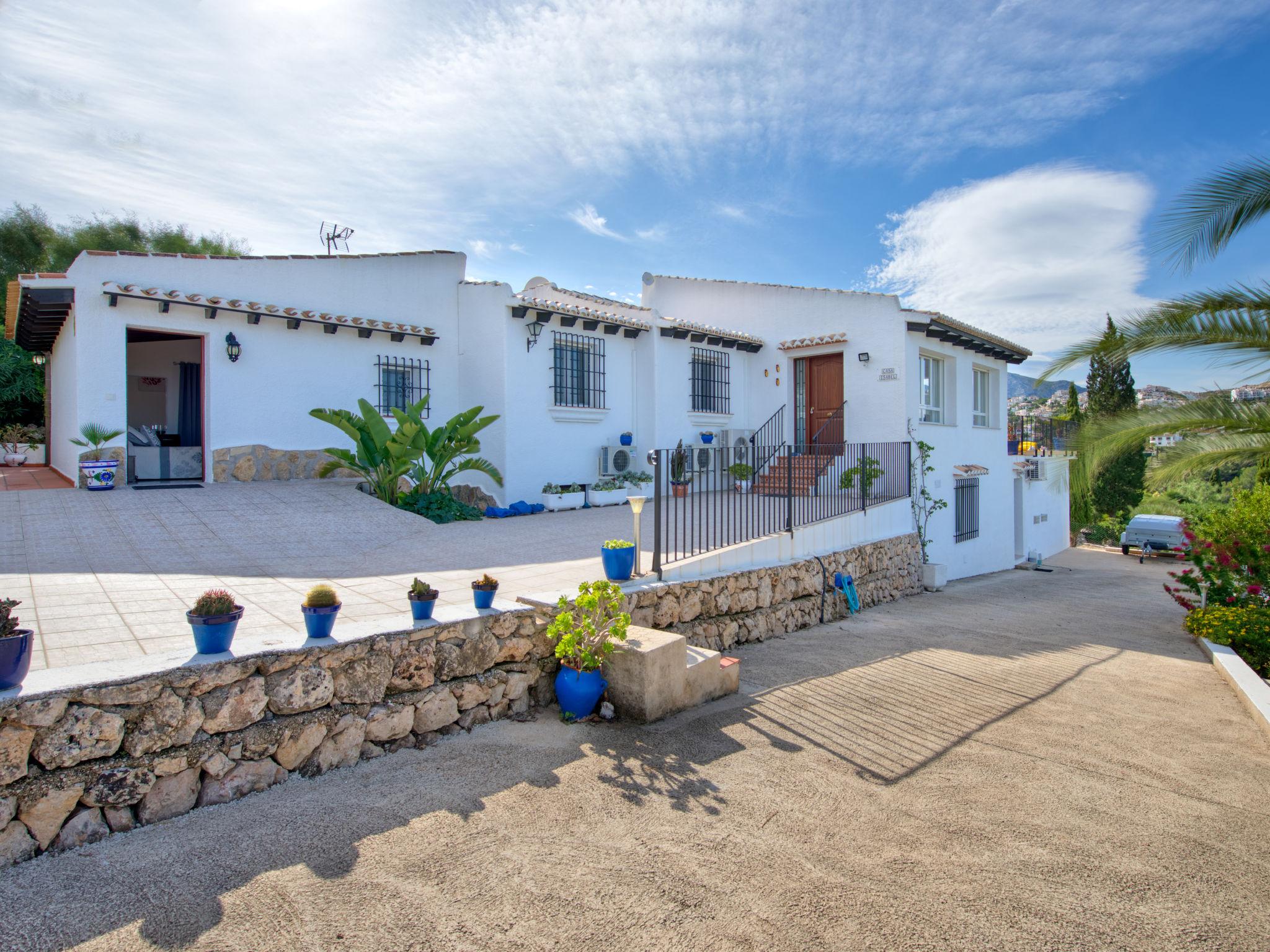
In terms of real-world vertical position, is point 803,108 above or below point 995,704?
above

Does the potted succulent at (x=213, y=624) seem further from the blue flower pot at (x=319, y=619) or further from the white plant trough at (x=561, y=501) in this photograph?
the white plant trough at (x=561, y=501)

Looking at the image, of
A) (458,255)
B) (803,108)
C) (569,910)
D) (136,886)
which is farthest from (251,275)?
(569,910)

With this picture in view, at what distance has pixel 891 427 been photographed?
13.4 metres

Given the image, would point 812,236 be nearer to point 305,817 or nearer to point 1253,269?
point 1253,269

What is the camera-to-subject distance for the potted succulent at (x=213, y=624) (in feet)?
11.1

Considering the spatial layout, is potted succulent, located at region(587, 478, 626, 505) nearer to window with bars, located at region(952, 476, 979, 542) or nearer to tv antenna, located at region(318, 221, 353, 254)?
tv antenna, located at region(318, 221, 353, 254)

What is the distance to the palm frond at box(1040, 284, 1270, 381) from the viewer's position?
5.48 meters

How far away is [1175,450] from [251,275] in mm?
12869

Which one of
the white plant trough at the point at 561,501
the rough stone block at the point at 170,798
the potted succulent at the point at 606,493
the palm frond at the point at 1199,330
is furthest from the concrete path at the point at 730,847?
the potted succulent at the point at 606,493

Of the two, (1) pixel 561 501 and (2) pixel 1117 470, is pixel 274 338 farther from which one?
(2) pixel 1117 470

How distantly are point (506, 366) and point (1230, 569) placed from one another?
11.5 meters

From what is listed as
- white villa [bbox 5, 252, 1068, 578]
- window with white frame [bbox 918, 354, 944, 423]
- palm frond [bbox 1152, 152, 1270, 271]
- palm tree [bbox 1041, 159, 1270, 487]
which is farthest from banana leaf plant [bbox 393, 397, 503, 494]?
window with white frame [bbox 918, 354, 944, 423]

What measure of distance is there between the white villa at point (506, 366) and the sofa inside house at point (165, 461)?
1.3 inches

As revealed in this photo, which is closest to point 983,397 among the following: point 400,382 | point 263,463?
point 400,382
